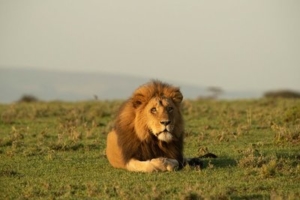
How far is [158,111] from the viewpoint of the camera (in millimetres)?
10570

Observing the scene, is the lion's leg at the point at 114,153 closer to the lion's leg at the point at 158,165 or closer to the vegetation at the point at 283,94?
the lion's leg at the point at 158,165

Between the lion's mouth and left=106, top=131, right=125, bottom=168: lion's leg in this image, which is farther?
left=106, top=131, right=125, bottom=168: lion's leg

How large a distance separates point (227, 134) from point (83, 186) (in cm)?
661

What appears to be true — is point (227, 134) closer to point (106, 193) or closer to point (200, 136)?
point (200, 136)

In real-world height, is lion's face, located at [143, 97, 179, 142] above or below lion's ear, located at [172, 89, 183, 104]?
below

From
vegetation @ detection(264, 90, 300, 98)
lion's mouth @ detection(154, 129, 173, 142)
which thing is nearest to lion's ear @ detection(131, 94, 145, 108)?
lion's mouth @ detection(154, 129, 173, 142)

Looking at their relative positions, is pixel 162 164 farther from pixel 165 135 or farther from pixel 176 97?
pixel 176 97

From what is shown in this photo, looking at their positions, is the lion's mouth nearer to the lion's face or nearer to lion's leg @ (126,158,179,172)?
the lion's face

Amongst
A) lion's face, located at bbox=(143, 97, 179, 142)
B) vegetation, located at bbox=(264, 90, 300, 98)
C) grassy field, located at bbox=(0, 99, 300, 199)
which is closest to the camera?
grassy field, located at bbox=(0, 99, 300, 199)

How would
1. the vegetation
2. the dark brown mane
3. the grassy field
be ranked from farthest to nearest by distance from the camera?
the vegetation → the dark brown mane → the grassy field

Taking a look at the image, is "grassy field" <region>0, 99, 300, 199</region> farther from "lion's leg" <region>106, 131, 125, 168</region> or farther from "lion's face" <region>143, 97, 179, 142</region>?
"lion's face" <region>143, 97, 179, 142</region>

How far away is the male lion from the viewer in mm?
10594

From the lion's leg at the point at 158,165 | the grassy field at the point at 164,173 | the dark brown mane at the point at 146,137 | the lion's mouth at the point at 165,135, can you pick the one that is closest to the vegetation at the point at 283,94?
the grassy field at the point at 164,173

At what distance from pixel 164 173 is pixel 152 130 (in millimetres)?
604
